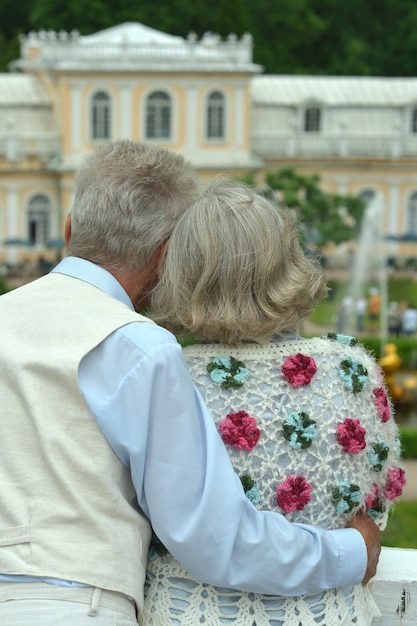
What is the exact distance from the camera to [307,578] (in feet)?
8.05

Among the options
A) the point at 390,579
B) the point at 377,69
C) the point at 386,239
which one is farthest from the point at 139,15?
the point at 390,579

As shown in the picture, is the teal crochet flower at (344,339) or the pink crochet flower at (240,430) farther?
the teal crochet flower at (344,339)

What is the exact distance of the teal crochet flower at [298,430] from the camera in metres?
2.48

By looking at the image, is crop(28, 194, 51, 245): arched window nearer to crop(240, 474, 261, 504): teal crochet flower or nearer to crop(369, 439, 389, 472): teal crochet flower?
crop(369, 439, 389, 472): teal crochet flower

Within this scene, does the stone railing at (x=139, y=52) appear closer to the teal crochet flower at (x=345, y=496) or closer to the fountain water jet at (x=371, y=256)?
the fountain water jet at (x=371, y=256)

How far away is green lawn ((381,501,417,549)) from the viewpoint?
10.1 metres

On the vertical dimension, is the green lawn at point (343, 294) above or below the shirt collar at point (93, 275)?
below

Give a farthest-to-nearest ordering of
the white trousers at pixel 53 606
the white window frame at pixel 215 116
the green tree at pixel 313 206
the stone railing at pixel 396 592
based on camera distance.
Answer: the white window frame at pixel 215 116 < the green tree at pixel 313 206 < the stone railing at pixel 396 592 < the white trousers at pixel 53 606

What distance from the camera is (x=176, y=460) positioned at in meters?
2.32

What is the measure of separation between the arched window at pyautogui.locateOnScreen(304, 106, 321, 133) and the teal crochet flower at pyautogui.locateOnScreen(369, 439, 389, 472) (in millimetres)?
26418

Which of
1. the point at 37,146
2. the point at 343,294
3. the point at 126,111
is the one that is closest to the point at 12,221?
the point at 37,146

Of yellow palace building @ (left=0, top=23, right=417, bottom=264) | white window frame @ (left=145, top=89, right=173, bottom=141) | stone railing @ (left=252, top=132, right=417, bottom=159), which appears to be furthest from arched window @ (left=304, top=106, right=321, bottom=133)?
white window frame @ (left=145, top=89, right=173, bottom=141)

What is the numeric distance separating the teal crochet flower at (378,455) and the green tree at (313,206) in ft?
66.3

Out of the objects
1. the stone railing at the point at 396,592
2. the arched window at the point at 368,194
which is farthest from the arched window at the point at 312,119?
the stone railing at the point at 396,592
